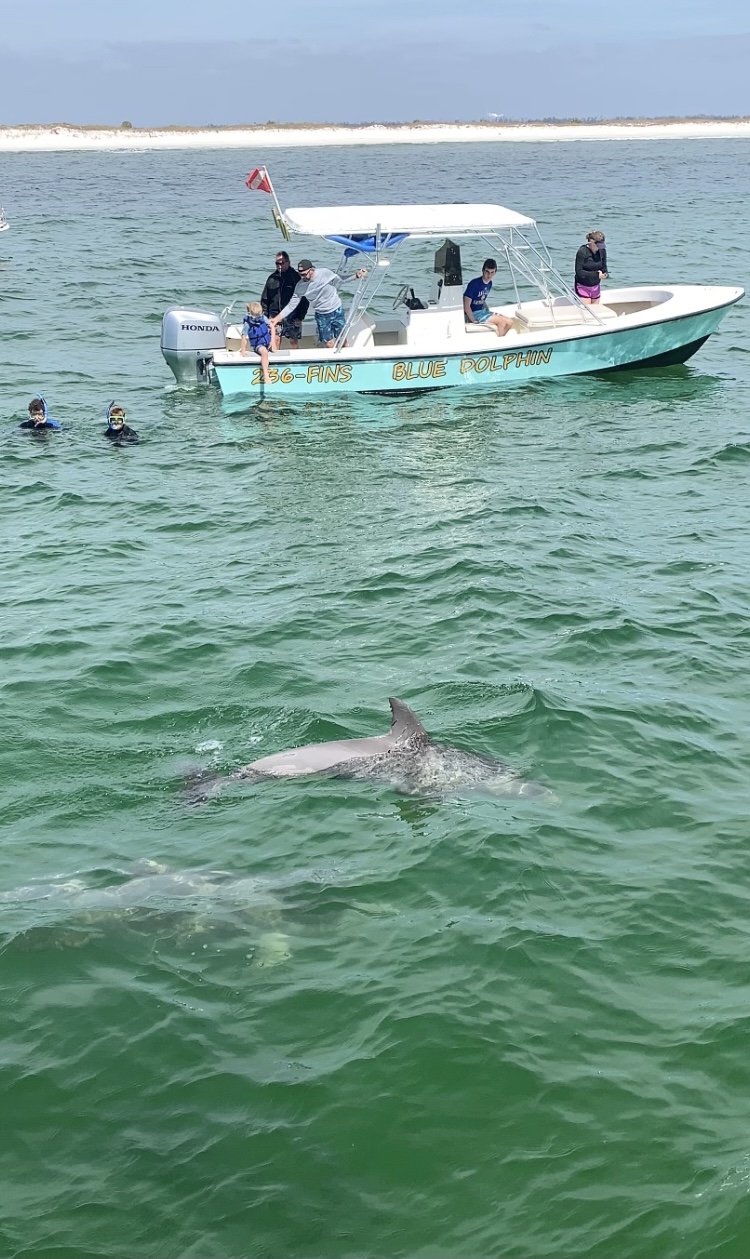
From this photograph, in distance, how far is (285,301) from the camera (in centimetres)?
2231

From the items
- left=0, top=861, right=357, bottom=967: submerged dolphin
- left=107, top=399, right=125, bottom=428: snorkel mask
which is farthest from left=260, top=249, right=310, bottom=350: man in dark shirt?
left=0, top=861, right=357, bottom=967: submerged dolphin

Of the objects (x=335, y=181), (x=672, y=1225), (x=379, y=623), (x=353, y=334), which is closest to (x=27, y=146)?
(x=335, y=181)

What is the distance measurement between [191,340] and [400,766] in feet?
45.7

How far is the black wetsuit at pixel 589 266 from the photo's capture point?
2220cm

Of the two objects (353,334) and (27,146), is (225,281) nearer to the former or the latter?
(353,334)

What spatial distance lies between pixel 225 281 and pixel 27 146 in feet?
345

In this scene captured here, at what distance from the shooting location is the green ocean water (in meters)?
6.54

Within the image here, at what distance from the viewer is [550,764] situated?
10.5 meters

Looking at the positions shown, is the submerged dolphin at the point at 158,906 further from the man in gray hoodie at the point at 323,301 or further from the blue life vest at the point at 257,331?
the man in gray hoodie at the point at 323,301

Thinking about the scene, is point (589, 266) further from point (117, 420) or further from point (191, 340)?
point (117, 420)

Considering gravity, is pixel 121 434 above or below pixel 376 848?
above

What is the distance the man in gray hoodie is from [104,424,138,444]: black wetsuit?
3.36m

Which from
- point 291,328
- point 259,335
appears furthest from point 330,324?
point 259,335

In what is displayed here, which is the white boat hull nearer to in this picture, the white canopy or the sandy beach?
the white canopy
